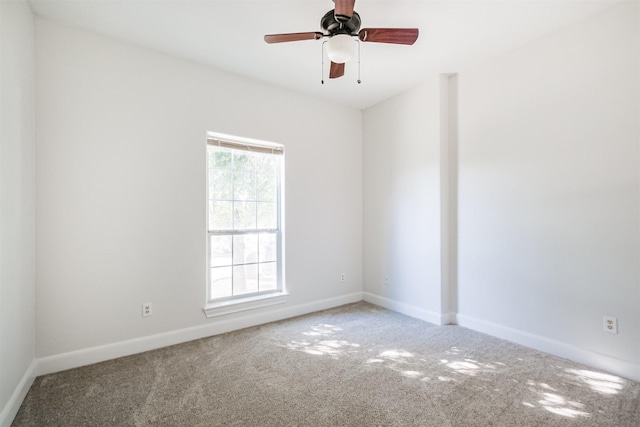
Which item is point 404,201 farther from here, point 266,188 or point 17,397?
point 17,397

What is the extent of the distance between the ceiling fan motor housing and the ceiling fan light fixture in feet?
0.30

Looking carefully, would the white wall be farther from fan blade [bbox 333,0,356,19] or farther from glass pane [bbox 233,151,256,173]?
fan blade [bbox 333,0,356,19]

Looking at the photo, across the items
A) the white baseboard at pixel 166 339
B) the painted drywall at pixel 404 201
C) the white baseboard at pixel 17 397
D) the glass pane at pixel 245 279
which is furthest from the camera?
the painted drywall at pixel 404 201

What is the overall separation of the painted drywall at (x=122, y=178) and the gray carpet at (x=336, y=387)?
0.40 m

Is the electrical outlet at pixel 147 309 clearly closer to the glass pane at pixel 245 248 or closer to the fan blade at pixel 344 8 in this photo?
the glass pane at pixel 245 248

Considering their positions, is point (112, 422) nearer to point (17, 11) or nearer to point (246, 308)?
point (246, 308)

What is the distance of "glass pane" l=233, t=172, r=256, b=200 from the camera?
340 centimetres

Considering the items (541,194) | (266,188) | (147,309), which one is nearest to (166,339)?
(147,309)

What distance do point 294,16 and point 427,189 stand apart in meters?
2.26

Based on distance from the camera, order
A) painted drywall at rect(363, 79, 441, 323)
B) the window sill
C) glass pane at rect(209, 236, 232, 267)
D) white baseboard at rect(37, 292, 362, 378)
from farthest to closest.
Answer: painted drywall at rect(363, 79, 441, 323) < glass pane at rect(209, 236, 232, 267) < the window sill < white baseboard at rect(37, 292, 362, 378)

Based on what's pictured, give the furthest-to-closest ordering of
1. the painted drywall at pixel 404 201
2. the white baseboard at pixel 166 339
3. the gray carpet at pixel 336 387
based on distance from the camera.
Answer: the painted drywall at pixel 404 201 → the white baseboard at pixel 166 339 → the gray carpet at pixel 336 387

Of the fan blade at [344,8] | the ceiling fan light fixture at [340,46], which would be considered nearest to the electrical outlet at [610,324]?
Answer: the ceiling fan light fixture at [340,46]

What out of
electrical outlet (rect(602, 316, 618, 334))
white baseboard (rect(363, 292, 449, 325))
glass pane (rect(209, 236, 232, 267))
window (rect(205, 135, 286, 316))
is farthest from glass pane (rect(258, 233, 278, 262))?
electrical outlet (rect(602, 316, 618, 334))

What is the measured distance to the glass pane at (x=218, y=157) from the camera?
3225 millimetres
